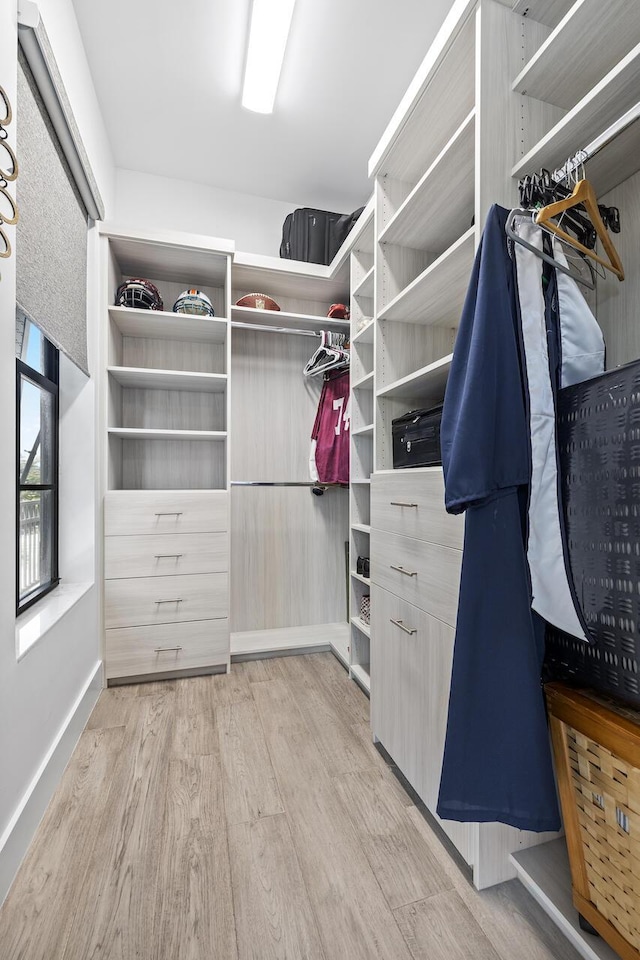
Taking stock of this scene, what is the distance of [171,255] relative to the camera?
2350 mm

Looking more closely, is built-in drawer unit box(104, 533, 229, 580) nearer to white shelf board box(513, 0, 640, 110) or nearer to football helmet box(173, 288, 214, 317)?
football helmet box(173, 288, 214, 317)

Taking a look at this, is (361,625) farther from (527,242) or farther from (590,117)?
(590,117)

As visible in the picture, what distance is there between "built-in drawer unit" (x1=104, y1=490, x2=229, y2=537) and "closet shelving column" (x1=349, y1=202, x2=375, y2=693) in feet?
2.28

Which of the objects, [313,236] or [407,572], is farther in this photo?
[313,236]

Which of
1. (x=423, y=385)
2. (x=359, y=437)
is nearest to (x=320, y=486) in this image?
(x=359, y=437)

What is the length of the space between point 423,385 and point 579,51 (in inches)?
38.1

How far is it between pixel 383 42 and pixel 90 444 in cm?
222

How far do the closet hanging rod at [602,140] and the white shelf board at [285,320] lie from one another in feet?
5.79

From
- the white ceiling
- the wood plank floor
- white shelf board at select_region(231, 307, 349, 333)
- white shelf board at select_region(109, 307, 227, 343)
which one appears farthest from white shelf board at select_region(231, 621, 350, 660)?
the white ceiling

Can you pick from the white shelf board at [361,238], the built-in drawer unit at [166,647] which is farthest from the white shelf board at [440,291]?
the built-in drawer unit at [166,647]

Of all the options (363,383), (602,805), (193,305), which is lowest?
(602,805)

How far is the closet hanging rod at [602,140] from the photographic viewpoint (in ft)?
2.66

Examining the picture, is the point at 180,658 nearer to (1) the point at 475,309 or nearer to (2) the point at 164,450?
(2) the point at 164,450

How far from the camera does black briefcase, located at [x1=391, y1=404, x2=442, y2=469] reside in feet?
5.08
